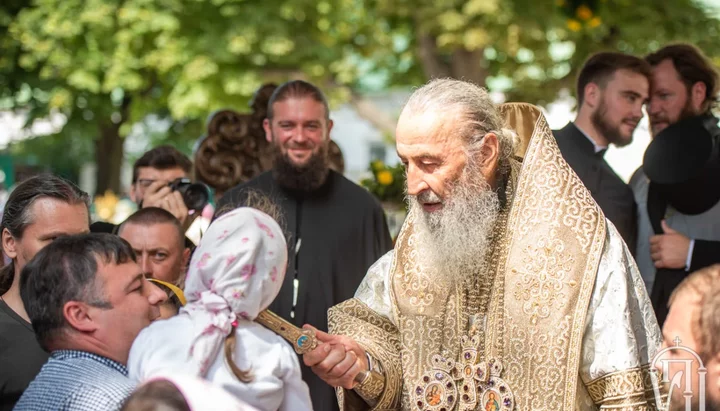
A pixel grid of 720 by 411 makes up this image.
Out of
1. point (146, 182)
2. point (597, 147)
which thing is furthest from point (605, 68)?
point (146, 182)

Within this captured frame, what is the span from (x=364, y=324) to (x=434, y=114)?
32.8 inches

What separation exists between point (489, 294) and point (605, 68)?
96.6 inches

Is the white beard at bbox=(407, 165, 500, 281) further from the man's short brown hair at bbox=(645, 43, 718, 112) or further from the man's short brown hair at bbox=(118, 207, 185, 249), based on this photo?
the man's short brown hair at bbox=(645, 43, 718, 112)

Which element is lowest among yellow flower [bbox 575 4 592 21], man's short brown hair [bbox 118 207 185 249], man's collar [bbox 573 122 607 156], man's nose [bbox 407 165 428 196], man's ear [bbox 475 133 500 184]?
man's short brown hair [bbox 118 207 185 249]

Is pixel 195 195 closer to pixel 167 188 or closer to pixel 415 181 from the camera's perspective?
pixel 167 188

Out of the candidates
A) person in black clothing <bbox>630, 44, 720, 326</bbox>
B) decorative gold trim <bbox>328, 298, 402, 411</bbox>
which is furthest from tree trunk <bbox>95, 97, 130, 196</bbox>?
decorative gold trim <bbox>328, 298, 402, 411</bbox>

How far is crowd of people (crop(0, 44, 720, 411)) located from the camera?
286 centimetres

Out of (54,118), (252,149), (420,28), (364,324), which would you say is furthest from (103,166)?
(364,324)

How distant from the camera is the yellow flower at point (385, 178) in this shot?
7.27m

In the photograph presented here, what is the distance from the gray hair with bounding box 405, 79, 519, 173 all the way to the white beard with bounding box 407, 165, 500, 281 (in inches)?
4.9

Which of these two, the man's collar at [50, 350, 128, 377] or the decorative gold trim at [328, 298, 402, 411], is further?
the decorative gold trim at [328, 298, 402, 411]

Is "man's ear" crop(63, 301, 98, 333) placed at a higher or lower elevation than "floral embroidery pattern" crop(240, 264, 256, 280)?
lower

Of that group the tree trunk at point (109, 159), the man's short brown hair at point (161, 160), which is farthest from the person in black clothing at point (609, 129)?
the tree trunk at point (109, 159)

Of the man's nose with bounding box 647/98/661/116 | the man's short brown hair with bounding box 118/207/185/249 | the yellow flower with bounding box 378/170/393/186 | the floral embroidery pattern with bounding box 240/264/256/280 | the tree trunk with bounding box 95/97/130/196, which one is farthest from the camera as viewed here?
the tree trunk with bounding box 95/97/130/196
